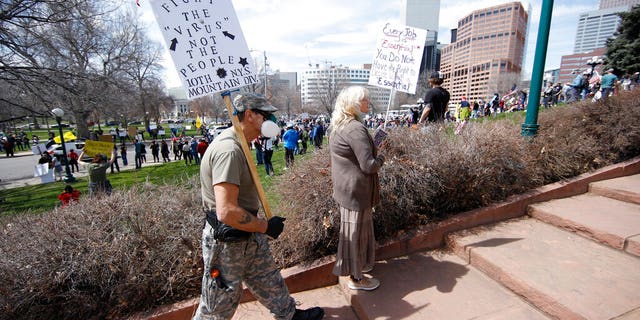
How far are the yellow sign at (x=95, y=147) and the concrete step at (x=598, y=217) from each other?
1103 centimetres

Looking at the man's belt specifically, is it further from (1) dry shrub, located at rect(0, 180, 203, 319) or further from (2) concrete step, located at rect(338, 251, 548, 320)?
(2) concrete step, located at rect(338, 251, 548, 320)

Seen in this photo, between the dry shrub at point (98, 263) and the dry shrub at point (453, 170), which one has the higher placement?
the dry shrub at point (453, 170)

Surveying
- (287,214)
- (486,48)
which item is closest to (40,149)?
(287,214)

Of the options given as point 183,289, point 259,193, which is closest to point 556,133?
point 259,193

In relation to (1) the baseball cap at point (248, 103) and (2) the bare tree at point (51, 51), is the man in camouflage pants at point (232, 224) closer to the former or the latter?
(1) the baseball cap at point (248, 103)

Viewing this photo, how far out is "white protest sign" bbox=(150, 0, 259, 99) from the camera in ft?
7.12

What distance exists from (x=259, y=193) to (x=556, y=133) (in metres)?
5.28

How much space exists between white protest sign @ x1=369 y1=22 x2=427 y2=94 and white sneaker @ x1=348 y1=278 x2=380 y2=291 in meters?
3.17

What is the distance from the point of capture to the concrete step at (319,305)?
2660 mm

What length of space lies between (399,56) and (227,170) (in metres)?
4.08

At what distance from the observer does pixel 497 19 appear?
98.8 meters

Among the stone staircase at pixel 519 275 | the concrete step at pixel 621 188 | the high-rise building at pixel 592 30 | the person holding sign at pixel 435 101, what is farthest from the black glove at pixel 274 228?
the high-rise building at pixel 592 30

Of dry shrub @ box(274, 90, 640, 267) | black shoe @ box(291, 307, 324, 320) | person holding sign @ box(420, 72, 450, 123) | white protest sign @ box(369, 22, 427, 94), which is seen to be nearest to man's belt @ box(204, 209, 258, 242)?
black shoe @ box(291, 307, 324, 320)

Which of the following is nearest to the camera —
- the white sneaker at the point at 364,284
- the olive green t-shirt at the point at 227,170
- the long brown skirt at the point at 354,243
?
the olive green t-shirt at the point at 227,170
